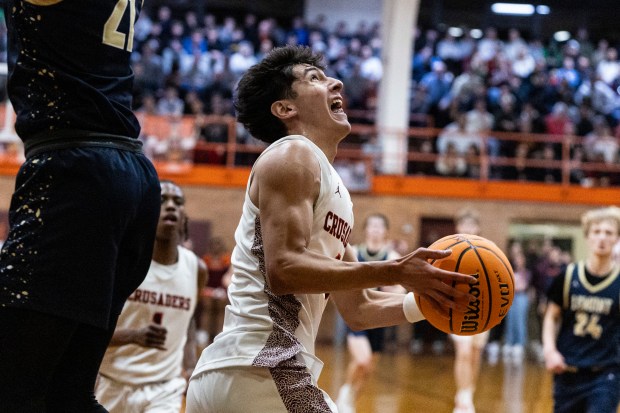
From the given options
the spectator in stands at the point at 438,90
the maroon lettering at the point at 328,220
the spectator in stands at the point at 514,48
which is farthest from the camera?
the spectator in stands at the point at 514,48

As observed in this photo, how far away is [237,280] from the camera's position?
2881 millimetres

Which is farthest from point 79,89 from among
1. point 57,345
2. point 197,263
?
point 197,263

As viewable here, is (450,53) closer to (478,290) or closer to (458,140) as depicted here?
(458,140)

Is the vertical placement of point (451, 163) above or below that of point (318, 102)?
below

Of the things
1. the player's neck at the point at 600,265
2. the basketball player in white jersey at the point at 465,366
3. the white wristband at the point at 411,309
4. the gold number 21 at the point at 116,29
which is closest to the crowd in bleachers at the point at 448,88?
the basketball player in white jersey at the point at 465,366

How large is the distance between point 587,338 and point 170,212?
113 inches

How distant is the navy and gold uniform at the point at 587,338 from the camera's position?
18.0ft

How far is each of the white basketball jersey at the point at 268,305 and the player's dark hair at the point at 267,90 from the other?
12.9 inches

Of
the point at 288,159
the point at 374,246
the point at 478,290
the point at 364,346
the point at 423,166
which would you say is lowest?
the point at 364,346

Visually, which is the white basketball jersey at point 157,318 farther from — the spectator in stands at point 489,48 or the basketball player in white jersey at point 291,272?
the spectator in stands at point 489,48

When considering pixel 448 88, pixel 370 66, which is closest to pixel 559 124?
pixel 448 88

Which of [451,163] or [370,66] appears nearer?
[451,163]

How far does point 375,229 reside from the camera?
9.00 metres

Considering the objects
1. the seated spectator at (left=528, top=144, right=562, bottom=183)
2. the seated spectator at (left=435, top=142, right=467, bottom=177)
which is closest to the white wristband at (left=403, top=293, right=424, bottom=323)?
the seated spectator at (left=435, top=142, right=467, bottom=177)
